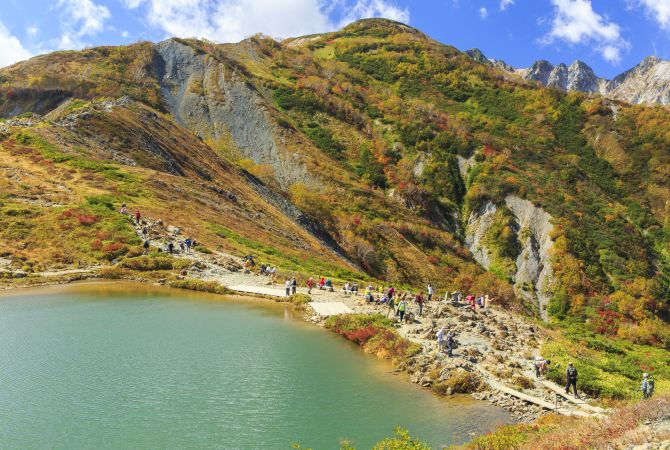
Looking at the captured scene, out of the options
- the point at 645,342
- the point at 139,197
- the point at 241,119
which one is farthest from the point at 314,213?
the point at 645,342

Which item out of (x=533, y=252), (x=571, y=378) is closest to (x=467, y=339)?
(x=571, y=378)

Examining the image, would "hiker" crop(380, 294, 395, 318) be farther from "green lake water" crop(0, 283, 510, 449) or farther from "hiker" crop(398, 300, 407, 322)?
"green lake water" crop(0, 283, 510, 449)

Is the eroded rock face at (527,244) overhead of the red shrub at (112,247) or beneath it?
overhead

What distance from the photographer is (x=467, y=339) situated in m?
29.7

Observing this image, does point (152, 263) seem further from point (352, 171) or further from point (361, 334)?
point (352, 171)

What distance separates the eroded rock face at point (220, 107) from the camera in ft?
315

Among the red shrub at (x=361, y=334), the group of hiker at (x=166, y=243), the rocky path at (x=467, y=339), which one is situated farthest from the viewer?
the group of hiker at (x=166, y=243)

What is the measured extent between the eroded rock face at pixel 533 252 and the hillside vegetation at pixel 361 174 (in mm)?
326

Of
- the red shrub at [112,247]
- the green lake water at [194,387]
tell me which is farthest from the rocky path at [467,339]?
the red shrub at [112,247]

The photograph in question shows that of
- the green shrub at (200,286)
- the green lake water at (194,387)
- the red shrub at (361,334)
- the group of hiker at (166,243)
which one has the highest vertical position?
the group of hiker at (166,243)

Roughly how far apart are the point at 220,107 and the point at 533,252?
7225 centimetres

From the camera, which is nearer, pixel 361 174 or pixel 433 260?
pixel 433 260

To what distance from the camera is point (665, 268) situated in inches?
3027

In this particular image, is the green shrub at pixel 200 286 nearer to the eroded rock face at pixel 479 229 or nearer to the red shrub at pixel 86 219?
the red shrub at pixel 86 219
